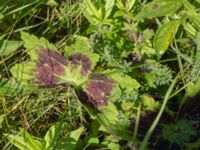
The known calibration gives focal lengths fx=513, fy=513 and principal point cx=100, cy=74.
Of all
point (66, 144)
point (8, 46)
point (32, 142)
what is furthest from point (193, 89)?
point (8, 46)

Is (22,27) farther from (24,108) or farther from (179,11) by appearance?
(179,11)

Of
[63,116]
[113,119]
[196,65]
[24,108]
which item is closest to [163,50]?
[196,65]

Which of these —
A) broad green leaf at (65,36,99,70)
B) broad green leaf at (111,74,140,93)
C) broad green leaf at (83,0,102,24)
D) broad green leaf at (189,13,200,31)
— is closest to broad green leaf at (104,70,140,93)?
broad green leaf at (111,74,140,93)

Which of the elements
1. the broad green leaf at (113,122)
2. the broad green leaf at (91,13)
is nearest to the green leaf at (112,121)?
the broad green leaf at (113,122)

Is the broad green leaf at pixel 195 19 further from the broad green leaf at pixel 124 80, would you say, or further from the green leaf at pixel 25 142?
the green leaf at pixel 25 142

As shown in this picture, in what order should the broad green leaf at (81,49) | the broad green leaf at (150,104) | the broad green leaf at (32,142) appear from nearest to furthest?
the broad green leaf at (32,142) → the broad green leaf at (150,104) → the broad green leaf at (81,49)

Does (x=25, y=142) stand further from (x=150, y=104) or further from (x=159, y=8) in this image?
(x=159, y=8)
